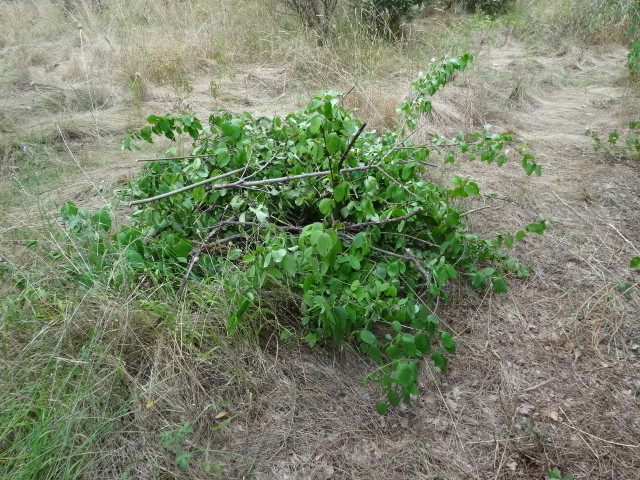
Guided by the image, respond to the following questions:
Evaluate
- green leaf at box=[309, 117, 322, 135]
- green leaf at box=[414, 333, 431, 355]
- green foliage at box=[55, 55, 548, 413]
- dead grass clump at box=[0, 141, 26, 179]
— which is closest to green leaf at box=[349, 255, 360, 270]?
green foliage at box=[55, 55, 548, 413]

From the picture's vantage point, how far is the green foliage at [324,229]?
1.88 m

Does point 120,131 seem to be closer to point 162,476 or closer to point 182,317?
point 182,317

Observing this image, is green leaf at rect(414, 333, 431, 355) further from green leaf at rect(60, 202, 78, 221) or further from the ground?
green leaf at rect(60, 202, 78, 221)

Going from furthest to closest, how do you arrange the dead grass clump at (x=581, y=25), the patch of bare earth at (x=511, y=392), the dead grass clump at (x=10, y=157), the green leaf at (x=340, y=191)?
1. the dead grass clump at (x=581, y=25)
2. the dead grass clump at (x=10, y=157)
3. the green leaf at (x=340, y=191)
4. the patch of bare earth at (x=511, y=392)

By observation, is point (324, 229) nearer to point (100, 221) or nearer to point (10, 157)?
point (100, 221)

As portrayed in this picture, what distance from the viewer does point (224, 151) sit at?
88.4 inches

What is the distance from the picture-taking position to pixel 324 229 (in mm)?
1815

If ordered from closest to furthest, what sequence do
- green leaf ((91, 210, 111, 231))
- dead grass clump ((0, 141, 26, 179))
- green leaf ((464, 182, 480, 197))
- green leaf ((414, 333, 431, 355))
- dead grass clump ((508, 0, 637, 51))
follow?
green leaf ((414, 333, 431, 355)) < green leaf ((464, 182, 480, 197)) < green leaf ((91, 210, 111, 231)) < dead grass clump ((0, 141, 26, 179)) < dead grass clump ((508, 0, 637, 51))

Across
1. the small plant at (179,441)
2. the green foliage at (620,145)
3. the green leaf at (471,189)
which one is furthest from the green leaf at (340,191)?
the green foliage at (620,145)

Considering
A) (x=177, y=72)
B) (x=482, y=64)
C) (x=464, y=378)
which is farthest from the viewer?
(x=482, y=64)

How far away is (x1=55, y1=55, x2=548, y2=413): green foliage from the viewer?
1.88 m

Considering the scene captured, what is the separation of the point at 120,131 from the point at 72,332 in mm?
2781

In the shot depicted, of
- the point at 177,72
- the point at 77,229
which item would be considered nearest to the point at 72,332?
the point at 77,229

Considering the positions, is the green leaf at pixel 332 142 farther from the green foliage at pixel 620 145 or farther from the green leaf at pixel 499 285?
the green foliage at pixel 620 145
